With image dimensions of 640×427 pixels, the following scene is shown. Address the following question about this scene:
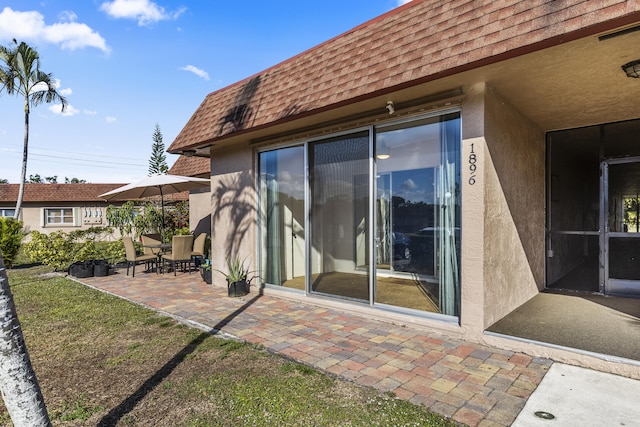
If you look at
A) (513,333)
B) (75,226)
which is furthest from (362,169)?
(75,226)

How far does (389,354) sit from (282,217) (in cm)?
353

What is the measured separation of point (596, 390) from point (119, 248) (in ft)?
40.3

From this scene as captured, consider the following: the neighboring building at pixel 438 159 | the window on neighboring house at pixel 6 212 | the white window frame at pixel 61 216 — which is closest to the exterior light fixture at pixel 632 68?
the neighboring building at pixel 438 159

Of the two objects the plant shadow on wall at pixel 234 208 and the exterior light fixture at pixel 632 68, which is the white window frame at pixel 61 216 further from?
the exterior light fixture at pixel 632 68

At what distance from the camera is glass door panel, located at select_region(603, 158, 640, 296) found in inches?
232

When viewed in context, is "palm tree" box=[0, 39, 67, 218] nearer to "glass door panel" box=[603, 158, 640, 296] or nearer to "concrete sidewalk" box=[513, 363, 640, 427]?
"concrete sidewalk" box=[513, 363, 640, 427]

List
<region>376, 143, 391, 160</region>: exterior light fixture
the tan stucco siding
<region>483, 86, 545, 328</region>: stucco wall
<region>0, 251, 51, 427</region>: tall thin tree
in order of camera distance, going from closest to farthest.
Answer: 1. <region>0, 251, 51, 427</region>: tall thin tree
2. the tan stucco siding
3. <region>483, 86, 545, 328</region>: stucco wall
4. <region>376, 143, 391, 160</region>: exterior light fixture

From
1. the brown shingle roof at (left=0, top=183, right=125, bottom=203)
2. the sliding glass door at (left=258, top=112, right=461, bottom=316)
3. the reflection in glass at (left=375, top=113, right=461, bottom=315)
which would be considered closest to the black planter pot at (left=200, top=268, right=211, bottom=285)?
the sliding glass door at (left=258, top=112, right=461, bottom=316)

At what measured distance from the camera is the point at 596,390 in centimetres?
301

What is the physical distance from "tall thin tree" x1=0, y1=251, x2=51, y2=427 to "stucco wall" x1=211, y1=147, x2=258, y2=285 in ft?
17.0

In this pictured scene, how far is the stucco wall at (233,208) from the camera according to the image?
7.00 meters

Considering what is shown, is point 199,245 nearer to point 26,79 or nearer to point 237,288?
point 237,288

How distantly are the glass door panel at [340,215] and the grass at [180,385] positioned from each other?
2.15m

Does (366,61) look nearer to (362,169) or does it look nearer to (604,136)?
(362,169)
